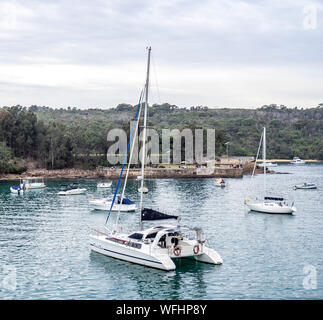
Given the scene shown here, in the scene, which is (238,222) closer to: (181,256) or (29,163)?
(181,256)

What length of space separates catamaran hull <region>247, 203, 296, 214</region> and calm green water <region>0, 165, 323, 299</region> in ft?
3.70

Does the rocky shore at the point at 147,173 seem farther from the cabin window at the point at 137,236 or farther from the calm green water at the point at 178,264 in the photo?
the cabin window at the point at 137,236

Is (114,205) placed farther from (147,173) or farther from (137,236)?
(147,173)

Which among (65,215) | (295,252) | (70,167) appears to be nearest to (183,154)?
Result: (70,167)

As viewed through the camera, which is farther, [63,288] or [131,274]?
[131,274]

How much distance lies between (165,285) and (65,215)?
32.4 metres

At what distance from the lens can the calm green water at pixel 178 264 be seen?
30.8 m

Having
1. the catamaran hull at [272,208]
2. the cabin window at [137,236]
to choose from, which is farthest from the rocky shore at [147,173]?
the cabin window at [137,236]

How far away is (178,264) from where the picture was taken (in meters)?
36.3

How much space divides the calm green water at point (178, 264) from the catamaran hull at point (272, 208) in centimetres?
113

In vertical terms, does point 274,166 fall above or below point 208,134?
below

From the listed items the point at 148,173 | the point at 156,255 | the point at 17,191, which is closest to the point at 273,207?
the point at 156,255

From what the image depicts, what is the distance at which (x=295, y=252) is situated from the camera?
4069cm

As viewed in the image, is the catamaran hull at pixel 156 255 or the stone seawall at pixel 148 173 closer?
the catamaran hull at pixel 156 255
